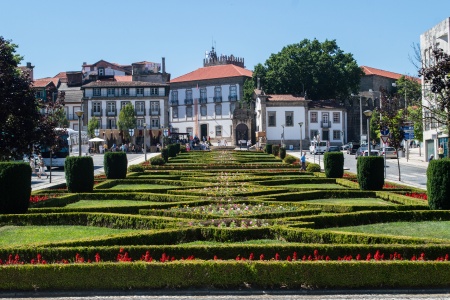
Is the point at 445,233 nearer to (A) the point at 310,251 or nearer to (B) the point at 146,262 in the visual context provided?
(A) the point at 310,251

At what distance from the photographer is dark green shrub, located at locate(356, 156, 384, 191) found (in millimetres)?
22547

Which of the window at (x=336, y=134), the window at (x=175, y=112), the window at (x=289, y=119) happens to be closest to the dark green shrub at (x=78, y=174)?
the window at (x=289, y=119)

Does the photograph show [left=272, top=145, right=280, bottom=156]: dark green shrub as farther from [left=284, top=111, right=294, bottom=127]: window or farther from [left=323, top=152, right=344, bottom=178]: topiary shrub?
[left=284, top=111, right=294, bottom=127]: window

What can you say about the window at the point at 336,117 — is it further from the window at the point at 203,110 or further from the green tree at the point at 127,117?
the green tree at the point at 127,117

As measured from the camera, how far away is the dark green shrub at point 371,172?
22547mm

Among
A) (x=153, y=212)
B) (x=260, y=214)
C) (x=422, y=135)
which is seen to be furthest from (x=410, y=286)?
(x=422, y=135)

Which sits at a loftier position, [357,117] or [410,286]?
[357,117]

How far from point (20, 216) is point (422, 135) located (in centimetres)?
4335

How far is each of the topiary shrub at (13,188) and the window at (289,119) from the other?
191ft

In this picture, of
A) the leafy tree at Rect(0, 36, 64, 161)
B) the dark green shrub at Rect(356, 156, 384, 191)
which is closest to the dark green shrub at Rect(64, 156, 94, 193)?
the leafy tree at Rect(0, 36, 64, 161)

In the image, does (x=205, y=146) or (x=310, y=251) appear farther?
(x=205, y=146)

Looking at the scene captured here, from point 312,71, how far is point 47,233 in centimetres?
6384

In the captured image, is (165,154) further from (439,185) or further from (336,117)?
(336,117)

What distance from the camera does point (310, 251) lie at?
1073cm
